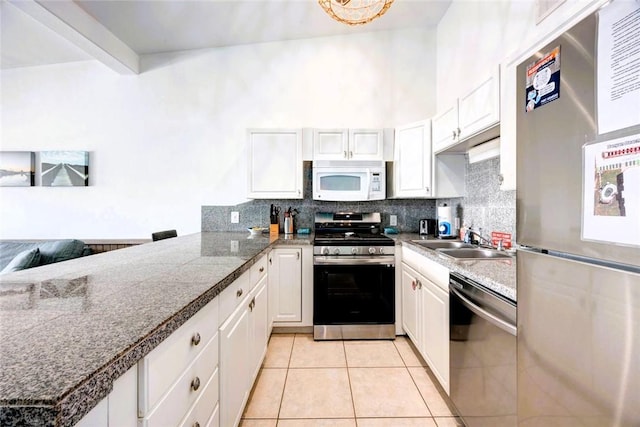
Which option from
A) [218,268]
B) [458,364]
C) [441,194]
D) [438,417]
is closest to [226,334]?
[218,268]

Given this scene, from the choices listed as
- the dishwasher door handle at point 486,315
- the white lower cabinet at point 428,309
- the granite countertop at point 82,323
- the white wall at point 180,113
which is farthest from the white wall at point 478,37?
the granite countertop at point 82,323

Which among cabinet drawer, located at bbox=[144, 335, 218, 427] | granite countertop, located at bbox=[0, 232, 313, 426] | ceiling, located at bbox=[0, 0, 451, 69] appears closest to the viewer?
granite countertop, located at bbox=[0, 232, 313, 426]

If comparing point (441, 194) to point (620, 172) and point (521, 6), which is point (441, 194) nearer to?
point (521, 6)

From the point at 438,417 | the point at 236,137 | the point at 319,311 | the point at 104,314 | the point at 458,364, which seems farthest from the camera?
the point at 236,137

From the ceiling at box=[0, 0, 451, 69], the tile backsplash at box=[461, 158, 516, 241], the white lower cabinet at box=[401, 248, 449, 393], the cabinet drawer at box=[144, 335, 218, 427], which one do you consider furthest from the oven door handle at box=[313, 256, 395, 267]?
the ceiling at box=[0, 0, 451, 69]

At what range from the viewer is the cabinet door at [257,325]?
1.68 m

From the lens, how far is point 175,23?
2.67m

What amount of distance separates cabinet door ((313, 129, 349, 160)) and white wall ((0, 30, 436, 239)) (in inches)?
15.6

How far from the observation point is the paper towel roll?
8.41 feet

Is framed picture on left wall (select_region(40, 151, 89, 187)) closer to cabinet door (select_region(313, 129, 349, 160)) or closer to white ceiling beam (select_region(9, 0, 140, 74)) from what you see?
white ceiling beam (select_region(9, 0, 140, 74))

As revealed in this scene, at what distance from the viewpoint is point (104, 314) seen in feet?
2.42

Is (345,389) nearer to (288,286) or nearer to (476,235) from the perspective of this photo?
(288,286)

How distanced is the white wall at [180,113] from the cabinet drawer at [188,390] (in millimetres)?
2282

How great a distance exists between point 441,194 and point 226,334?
2.13 metres
